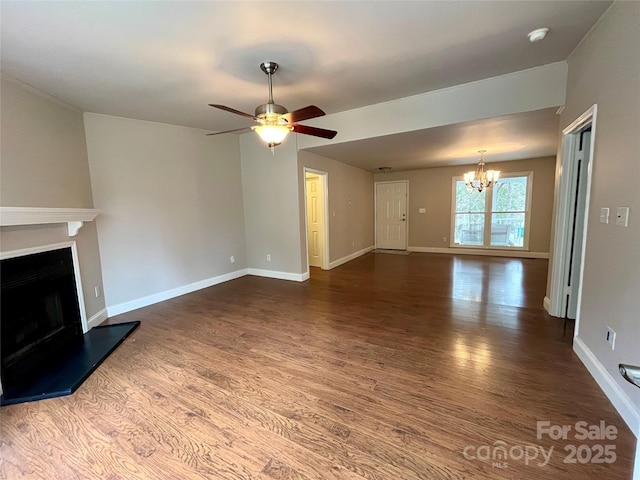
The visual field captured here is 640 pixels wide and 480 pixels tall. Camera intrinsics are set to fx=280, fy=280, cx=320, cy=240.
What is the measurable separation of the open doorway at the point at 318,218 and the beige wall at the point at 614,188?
3.80 m

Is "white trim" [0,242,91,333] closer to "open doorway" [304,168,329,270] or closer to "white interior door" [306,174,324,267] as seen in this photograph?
"open doorway" [304,168,329,270]

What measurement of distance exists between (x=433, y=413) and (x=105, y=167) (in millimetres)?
4334

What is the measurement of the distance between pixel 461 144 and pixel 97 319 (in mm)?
5734

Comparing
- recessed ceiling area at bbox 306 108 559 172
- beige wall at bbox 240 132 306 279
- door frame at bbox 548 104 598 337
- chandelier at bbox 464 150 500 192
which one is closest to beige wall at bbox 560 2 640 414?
door frame at bbox 548 104 598 337

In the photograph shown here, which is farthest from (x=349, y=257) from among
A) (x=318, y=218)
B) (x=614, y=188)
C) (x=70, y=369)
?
(x=70, y=369)

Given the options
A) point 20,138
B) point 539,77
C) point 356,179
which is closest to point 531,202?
point 356,179

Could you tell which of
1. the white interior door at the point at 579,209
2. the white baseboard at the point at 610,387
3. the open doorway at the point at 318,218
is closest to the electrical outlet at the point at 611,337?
the white baseboard at the point at 610,387

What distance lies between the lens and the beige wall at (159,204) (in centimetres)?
357

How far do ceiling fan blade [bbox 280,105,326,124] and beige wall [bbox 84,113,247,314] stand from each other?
100 inches

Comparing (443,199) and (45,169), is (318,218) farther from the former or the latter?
(45,169)

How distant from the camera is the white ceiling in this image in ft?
6.15

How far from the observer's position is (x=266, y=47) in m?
2.30

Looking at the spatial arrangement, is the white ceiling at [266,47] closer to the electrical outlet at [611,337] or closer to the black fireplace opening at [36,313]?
the black fireplace opening at [36,313]

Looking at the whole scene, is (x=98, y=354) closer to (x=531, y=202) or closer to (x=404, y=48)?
(x=404, y=48)
